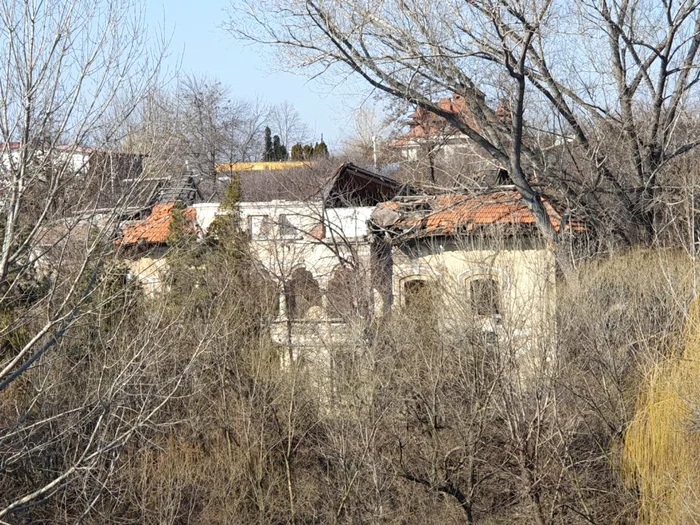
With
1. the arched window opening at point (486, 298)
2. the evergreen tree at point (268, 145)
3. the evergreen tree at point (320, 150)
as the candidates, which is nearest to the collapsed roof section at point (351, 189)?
the arched window opening at point (486, 298)

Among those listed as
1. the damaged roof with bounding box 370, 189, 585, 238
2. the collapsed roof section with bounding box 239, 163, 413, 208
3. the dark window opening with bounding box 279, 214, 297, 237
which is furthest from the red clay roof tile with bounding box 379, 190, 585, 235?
the dark window opening with bounding box 279, 214, 297, 237

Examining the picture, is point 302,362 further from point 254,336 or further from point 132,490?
point 132,490

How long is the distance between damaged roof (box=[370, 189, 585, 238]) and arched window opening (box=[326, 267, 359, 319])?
52.9 inches

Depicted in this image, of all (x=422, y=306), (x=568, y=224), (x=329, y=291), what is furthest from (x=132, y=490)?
(x=568, y=224)

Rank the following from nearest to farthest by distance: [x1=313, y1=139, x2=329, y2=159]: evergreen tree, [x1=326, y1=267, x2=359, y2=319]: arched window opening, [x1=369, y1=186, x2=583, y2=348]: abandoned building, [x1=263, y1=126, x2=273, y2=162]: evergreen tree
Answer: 1. [x1=369, y1=186, x2=583, y2=348]: abandoned building
2. [x1=326, y1=267, x2=359, y2=319]: arched window opening
3. [x1=313, y1=139, x2=329, y2=159]: evergreen tree
4. [x1=263, y1=126, x2=273, y2=162]: evergreen tree

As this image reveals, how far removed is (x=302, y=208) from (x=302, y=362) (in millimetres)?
6277

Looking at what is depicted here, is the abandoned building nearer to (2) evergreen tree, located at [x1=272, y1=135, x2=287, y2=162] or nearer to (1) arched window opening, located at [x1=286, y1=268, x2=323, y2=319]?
(1) arched window opening, located at [x1=286, y1=268, x2=323, y2=319]

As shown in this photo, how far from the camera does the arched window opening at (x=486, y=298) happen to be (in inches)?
516

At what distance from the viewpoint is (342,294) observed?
18.2 m

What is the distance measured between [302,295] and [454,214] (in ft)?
11.7

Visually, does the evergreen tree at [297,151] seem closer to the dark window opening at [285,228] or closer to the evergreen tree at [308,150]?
the evergreen tree at [308,150]

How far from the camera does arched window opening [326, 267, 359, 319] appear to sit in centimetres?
1652

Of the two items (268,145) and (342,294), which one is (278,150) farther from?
(342,294)

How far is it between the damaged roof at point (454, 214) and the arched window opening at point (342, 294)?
4.40 ft
